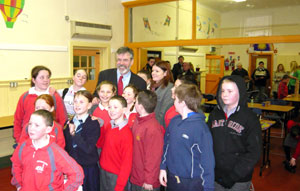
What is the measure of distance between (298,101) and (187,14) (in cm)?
351

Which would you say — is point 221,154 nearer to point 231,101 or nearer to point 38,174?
point 231,101

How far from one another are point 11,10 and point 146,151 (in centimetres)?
396

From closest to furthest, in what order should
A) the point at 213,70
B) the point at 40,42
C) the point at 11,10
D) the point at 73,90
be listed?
the point at 73,90, the point at 11,10, the point at 40,42, the point at 213,70

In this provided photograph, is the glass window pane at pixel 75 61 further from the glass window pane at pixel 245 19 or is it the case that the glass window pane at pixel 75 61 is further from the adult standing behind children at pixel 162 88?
the adult standing behind children at pixel 162 88

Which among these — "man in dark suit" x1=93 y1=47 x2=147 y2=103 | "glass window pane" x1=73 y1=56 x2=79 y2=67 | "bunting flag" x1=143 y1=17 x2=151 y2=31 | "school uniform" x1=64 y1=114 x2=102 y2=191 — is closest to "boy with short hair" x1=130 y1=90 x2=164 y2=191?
"school uniform" x1=64 y1=114 x2=102 y2=191

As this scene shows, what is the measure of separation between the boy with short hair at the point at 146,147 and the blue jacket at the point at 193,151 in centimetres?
20

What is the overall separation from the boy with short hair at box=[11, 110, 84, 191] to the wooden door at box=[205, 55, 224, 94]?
9908 mm

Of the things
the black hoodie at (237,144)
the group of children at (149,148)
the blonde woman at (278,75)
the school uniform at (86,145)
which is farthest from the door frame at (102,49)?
the blonde woman at (278,75)

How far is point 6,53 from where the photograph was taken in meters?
4.67

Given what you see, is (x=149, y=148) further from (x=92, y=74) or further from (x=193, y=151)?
(x=92, y=74)

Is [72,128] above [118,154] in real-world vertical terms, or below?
above

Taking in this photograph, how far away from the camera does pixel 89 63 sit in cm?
660

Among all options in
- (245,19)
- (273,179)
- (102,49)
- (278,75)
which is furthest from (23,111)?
(278,75)

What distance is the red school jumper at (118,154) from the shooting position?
215 centimetres
